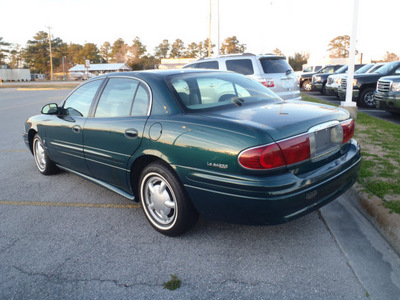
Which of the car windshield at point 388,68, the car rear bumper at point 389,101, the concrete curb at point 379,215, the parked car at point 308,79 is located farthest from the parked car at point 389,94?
the parked car at point 308,79

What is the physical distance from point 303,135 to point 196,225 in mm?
1471

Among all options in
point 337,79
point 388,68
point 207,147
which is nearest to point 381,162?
point 207,147

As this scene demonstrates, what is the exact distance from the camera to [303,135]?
2.90m

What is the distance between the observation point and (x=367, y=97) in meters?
13.1

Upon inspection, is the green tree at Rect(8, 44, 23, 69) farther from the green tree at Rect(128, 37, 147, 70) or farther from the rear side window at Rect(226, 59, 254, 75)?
the rear side window at Rect(226, 59, 254, 75)

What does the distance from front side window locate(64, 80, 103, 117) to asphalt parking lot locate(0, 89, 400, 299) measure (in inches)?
46.7

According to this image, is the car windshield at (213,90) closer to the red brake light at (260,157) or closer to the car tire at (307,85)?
the red brake light at (260,157)

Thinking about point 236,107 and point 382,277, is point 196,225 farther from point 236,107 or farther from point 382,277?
point 382,277

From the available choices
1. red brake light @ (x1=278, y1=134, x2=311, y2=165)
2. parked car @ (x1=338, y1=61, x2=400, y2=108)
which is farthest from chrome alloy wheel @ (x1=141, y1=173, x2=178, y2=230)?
parked car @ (x1=338, y1=61, x2=400, y2=108)

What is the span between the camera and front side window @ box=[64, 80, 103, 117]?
439 cm

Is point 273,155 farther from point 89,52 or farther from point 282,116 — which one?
point 89,52

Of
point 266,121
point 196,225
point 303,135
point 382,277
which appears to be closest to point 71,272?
point 196,225

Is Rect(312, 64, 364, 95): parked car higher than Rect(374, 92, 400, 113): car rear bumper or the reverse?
higher

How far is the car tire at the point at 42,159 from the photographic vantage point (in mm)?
5355
